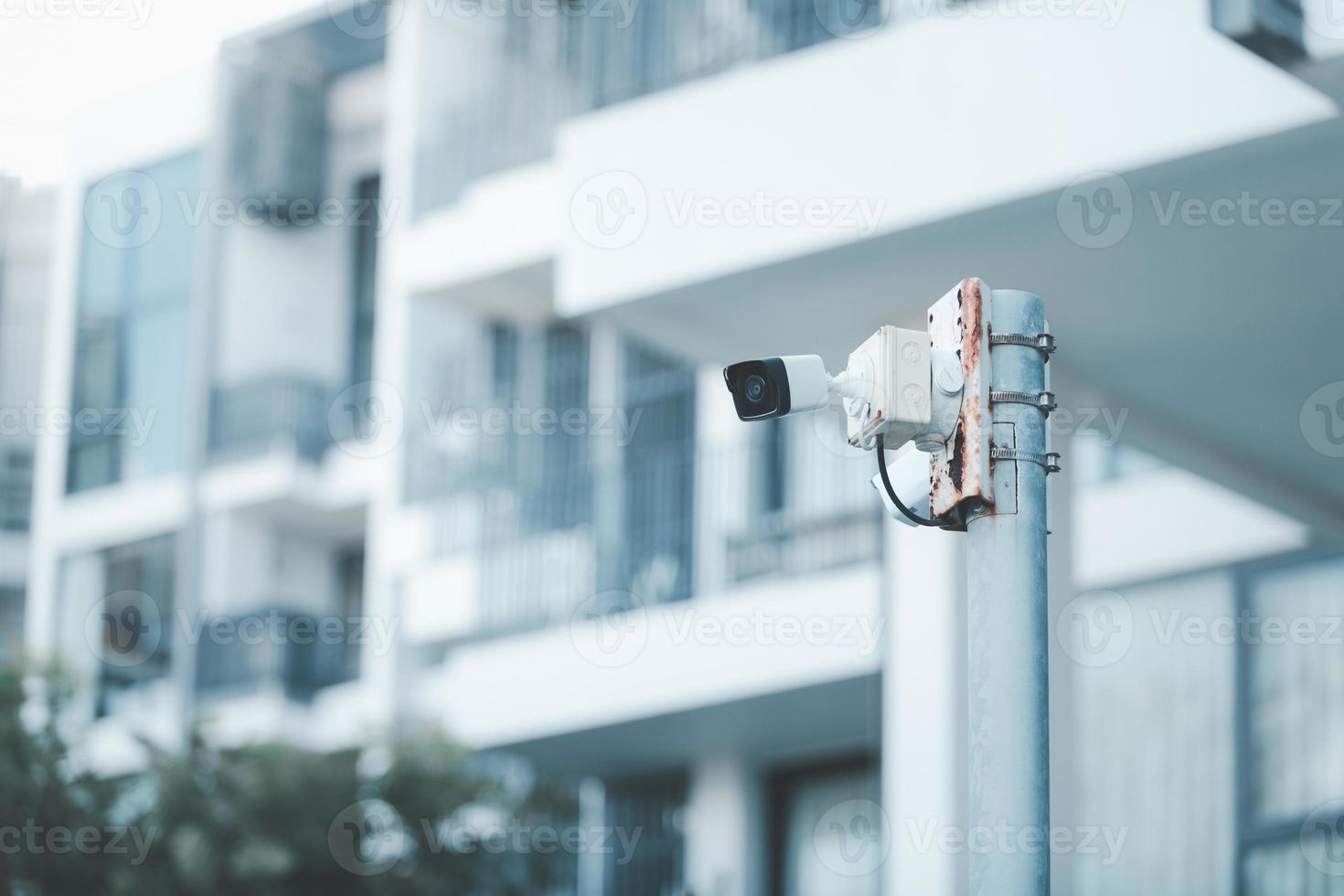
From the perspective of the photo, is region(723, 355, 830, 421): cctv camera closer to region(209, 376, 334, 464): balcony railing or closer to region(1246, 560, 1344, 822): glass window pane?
region(1246, 560, 1344, 822): glass window pane

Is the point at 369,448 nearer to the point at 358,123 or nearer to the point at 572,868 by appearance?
the point at 358,123

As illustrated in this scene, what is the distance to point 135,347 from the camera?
22078mm

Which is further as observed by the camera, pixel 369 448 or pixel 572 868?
pixel 369 448

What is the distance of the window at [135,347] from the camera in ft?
71.2

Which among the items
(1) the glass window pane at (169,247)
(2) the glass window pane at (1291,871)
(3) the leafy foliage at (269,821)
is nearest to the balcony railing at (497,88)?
(1) the glass window pane at (169,247)

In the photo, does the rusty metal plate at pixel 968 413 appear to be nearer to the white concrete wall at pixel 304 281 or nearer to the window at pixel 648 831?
the window at pixel 648 831

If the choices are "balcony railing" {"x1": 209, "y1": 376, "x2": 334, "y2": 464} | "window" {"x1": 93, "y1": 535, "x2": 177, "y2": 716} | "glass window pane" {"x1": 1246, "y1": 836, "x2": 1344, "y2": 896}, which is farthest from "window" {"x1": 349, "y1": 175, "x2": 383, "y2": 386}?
"glass window pane" {"x1": 1246, "y1": 836, "x2": 1344, "y2": 896}

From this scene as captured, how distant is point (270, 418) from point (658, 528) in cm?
679

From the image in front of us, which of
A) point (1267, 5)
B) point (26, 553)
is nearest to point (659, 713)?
point (1267, 5)

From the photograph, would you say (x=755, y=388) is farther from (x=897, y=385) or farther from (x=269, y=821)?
(x=269, y=821)

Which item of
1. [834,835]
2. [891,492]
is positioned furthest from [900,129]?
[834,835]

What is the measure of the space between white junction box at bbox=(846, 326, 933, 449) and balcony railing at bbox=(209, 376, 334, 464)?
16.8 m

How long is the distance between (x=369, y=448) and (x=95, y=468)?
4067 millimetres

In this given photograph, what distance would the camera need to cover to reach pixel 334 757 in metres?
13.6
